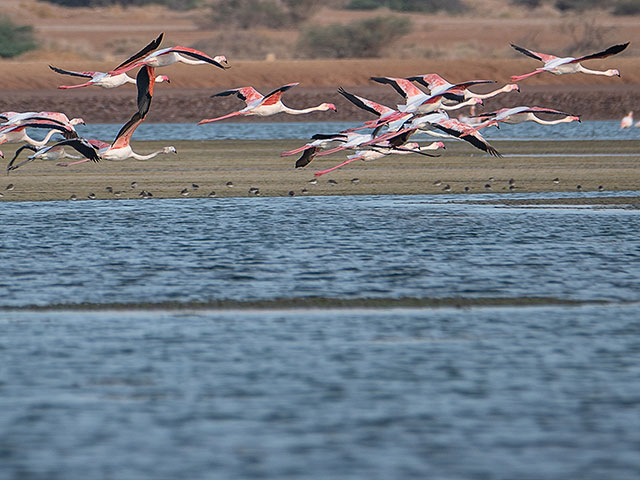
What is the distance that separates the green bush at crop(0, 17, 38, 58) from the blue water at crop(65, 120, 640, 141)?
2053 cm

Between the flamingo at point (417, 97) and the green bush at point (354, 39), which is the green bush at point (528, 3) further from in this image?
the flamingo at point (417, 97)

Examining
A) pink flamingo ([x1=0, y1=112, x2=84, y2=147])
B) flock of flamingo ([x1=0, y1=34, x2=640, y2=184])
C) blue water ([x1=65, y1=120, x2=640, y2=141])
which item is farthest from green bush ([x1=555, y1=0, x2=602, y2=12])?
pink flamingo ([x1=0, y1=112, x2=84, y2=147])

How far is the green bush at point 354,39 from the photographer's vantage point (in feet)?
231

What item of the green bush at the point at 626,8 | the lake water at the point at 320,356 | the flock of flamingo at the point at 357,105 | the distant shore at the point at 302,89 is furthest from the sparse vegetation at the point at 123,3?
the lake water at the point at 320,356

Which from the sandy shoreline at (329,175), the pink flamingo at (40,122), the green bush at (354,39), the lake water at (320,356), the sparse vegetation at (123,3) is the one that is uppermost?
the sparse vegetation at (123,3)

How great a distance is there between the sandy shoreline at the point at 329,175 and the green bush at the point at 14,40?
3388 centimetres

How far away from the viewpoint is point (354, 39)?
71000mm

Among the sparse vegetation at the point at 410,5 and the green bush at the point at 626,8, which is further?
the sparse vegetation at the point at 410,5

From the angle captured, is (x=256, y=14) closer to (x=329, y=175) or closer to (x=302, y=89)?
(x=302, y=89)

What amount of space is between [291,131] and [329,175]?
17.6 m

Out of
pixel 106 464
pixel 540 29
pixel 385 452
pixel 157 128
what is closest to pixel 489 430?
pixel 385 452

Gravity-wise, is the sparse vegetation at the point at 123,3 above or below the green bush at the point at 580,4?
above

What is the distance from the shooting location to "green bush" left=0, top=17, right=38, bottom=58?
66.5 meters

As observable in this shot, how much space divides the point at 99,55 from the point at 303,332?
202ft
